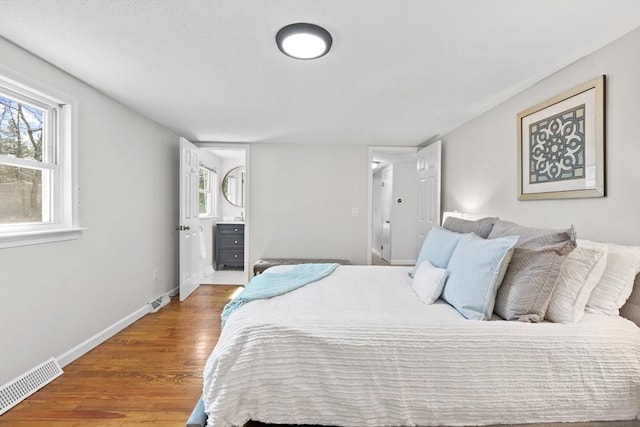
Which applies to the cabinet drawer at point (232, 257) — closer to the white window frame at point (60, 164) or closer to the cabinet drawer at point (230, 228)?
the cabinet drawer at point (230, 228)

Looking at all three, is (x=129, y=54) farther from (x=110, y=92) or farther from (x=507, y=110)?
(x=507, y=110)

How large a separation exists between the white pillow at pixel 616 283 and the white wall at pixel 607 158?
0.26 meters

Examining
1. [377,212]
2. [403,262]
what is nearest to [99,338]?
[403,262]

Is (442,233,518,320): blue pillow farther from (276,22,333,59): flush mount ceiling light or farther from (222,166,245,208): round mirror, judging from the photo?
(222,166,245,208): round mirror

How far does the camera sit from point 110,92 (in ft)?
8.23

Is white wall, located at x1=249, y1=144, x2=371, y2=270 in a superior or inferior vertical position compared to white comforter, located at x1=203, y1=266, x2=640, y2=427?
superior

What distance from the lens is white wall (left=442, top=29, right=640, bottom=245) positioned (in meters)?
1.57

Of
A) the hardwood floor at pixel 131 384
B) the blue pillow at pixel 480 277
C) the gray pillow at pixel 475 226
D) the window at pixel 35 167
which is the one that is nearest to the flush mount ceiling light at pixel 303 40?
the blue pillow at pixel 480 277

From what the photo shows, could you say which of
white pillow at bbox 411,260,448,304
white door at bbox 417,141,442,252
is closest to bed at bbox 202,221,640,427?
white pillow at bbox 411,260,448,304

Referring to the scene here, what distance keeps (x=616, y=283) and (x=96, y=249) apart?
357 cm

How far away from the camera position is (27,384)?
1.83 meters

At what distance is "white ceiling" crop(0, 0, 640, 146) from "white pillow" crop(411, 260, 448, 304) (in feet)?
4.54

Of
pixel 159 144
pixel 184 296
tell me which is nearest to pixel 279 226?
pixel 184 296

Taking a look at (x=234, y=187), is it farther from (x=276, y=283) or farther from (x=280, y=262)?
(x=276, y=283)
